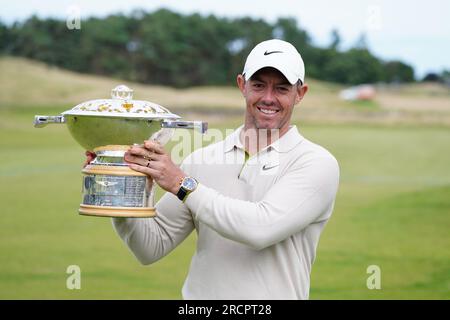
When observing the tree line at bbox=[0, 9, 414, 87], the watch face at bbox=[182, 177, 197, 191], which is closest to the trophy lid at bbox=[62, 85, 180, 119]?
the watch face at bbox=[182, 177, 197, 191]

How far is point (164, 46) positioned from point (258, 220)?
145 ft

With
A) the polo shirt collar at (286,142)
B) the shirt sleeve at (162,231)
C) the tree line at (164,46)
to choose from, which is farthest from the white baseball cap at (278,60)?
the tree line at (164,46)

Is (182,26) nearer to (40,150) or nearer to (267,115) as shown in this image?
(40,150)

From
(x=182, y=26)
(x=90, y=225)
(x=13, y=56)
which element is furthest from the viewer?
(x=182, y=26)

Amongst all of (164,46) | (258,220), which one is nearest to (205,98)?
(164,46)

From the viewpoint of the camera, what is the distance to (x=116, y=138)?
137 inches

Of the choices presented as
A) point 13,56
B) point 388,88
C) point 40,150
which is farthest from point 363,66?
point 40,150

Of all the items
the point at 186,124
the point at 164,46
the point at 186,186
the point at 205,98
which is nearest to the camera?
the point at 186,186

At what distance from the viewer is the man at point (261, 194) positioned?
3342 millimetres

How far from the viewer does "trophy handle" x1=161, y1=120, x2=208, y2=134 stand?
3.38 metres

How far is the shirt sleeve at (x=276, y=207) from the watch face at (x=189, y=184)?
17 millimetres

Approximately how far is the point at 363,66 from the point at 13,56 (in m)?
17.7

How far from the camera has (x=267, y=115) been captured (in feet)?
11.5

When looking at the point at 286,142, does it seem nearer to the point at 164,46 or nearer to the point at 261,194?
the point at 261,194
